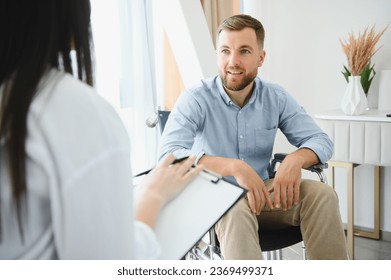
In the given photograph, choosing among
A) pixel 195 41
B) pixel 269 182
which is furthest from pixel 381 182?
pixel 195 41

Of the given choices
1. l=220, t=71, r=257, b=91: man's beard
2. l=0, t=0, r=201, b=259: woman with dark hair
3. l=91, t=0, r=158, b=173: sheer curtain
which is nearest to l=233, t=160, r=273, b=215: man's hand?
l=220, t=71, r=257, b=91: man's beard

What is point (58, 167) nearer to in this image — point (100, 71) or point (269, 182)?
point (269, 182)

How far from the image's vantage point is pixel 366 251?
6.84ft

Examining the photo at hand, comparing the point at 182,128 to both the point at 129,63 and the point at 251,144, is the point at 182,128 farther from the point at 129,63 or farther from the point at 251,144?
the point at 129,63

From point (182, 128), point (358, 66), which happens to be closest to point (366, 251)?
point (358, 66)

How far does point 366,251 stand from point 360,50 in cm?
99

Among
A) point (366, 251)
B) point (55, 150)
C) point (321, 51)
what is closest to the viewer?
point (55, 150)

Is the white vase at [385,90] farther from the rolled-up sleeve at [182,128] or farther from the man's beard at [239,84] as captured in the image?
the rolled-up sleeve at [182,128]

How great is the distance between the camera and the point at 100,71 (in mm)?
1789

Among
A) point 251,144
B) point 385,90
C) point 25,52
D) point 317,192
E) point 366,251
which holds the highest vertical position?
point 25,52

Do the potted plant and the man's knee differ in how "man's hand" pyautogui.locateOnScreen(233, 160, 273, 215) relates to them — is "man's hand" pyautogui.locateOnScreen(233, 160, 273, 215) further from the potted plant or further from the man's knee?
the potted plant

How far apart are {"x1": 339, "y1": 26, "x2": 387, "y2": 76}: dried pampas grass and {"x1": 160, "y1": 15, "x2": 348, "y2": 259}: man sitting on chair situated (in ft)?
2.09

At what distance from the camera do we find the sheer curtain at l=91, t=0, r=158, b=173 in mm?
1812
